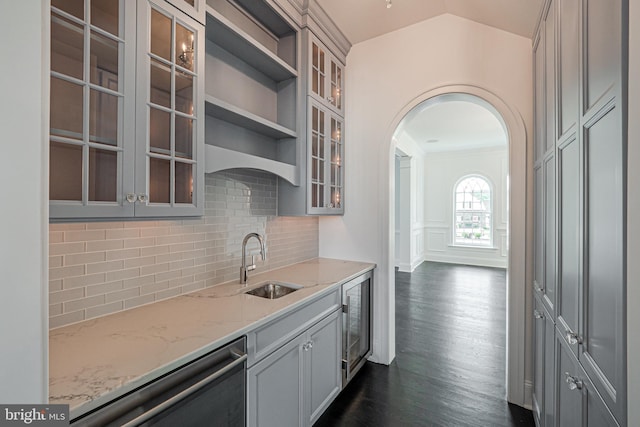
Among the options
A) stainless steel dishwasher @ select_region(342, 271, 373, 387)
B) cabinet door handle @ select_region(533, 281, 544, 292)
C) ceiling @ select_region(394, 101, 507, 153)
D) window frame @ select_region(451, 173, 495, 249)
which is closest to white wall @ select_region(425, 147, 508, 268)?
window frame @ select_region(451, 173, 495, 249)

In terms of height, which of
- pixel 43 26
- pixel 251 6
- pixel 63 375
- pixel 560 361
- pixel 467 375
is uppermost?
pixel 251 6

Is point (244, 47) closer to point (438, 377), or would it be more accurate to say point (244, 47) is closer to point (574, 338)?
point (574, 338)

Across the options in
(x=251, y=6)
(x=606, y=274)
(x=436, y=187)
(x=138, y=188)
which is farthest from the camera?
(x=436, y=187)

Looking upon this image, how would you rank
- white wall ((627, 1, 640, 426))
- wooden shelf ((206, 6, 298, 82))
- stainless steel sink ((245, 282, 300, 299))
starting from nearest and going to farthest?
white wall ((627, 1, 640, 426))
wooden shelf ((206, 6, 298, 82))
stainless steel sink ((245, 282, 300, 299))

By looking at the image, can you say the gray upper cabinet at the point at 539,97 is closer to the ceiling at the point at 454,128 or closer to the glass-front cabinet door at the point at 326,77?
the glass-front cabinet door at the point at 326,77

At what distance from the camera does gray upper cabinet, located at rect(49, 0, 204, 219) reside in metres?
1.01

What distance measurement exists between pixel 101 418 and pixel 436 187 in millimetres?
A: 8144

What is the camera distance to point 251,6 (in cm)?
203

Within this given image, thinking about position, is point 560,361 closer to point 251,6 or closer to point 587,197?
point 587,197

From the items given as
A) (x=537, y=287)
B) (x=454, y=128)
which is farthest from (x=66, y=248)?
(x=454, y=128)

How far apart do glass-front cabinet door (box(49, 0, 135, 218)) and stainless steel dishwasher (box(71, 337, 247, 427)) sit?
26.2 inches

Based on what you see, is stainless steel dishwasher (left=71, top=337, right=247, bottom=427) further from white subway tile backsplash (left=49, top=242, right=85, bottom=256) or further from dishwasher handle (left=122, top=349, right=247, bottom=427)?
white subway tile backsplash (left=49, top=242, right=85, bottom=256)

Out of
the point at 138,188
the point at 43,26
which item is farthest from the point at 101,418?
the point at 43,26

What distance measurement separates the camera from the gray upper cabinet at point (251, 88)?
1737mm
